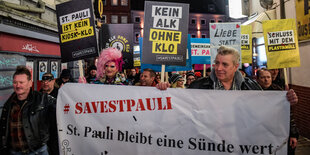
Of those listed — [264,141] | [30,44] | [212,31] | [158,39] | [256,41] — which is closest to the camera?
[264,141]

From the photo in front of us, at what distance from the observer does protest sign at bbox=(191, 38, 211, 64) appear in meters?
6.73

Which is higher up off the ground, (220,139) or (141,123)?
(141,123)

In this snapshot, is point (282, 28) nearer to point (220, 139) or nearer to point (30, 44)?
point (220, 139)

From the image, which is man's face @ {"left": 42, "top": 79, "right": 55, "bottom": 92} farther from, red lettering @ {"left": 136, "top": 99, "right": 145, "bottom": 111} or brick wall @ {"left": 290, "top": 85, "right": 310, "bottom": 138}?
brick wall @ {"left": 290, "top": 85, "right": 310, "bottom": 138}

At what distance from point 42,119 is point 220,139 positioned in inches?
88.5

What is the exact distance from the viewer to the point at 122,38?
4680mm

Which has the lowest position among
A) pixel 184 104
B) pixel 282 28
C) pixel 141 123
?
pixel 141 123

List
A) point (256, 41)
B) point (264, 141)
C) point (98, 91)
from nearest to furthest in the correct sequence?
point (264, 141) → point (98, 91) → point (256, 41)

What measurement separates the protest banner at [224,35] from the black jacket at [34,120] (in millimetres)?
3911

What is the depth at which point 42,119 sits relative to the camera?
111 inches

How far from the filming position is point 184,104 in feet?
8.72

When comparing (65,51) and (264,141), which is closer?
(264,141)

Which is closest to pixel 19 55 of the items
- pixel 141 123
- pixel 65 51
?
pixel 65 51

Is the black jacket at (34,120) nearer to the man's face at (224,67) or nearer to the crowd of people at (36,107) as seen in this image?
the crowd of people at (36,107)
